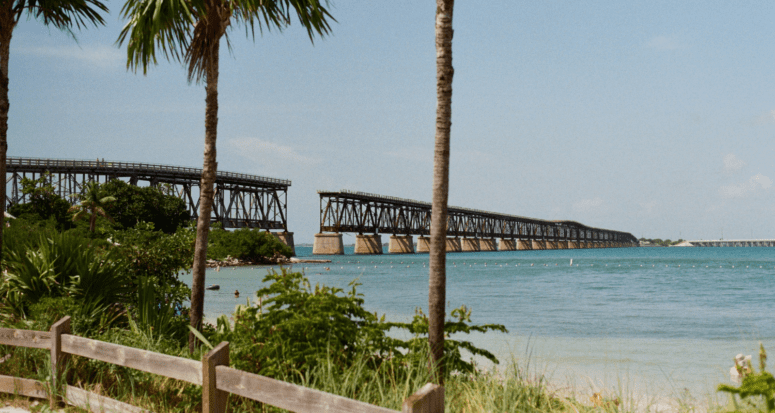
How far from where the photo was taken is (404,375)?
20.4ft

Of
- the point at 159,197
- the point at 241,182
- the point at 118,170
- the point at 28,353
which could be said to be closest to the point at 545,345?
the point at 28,353

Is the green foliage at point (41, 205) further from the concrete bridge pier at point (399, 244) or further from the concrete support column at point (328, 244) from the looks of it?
the concrete bridge pier at point (399, 244)

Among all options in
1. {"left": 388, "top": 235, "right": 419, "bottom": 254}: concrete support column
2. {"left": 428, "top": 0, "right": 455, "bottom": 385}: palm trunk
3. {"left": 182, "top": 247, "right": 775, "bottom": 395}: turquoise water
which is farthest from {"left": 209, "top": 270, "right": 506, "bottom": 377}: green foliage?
{"left": 388, "top": 235, "right": 419, "bottom": 254}: concrete support column

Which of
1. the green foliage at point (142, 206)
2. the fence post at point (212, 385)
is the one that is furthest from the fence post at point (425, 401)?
the green foliage at point (142, 206)

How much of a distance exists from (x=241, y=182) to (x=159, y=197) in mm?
37293

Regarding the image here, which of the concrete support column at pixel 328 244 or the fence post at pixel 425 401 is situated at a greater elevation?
the fence post at pixel 425 401

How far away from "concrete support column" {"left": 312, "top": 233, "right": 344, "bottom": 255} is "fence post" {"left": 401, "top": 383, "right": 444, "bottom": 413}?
127310mm

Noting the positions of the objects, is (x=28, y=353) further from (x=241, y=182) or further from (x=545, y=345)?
(x=241, y=182)

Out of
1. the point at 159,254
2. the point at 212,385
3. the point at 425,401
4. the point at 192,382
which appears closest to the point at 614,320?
the point at 159,254

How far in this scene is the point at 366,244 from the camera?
14138 centimetres

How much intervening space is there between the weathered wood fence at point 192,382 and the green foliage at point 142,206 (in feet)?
210

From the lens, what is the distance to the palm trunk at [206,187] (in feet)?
30.2

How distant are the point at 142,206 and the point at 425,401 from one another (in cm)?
7299

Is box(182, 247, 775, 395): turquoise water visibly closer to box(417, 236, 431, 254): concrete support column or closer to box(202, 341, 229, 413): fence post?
box(202, 341, 229, 413): fence post
